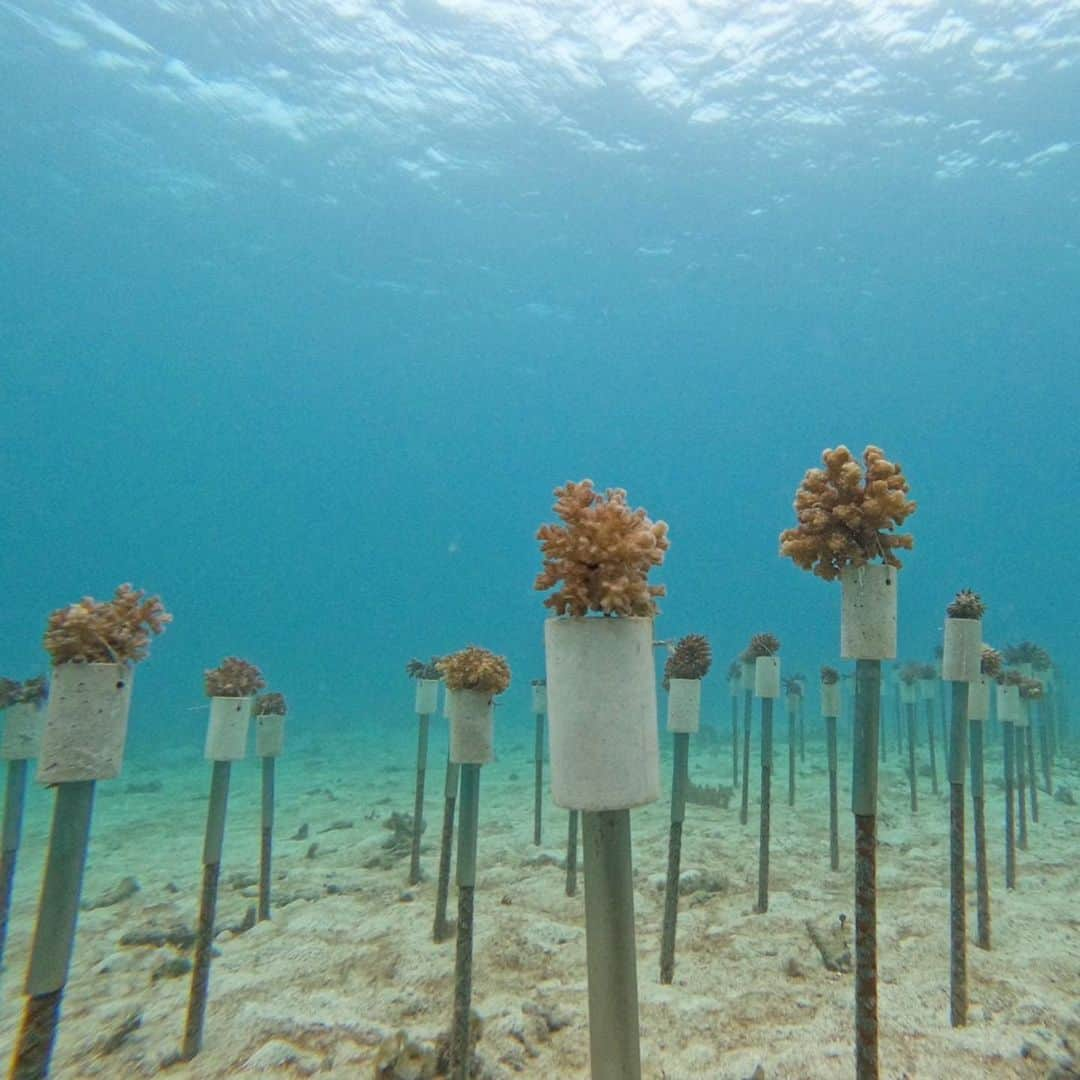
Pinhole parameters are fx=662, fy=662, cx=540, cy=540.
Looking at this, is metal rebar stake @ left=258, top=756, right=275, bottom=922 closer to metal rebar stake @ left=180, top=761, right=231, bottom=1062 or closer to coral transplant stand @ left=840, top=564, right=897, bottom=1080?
metal rebar stake @ left=180, top=761, right=231, bottom=1062

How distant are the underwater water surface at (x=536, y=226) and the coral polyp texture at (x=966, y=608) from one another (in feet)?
43.8

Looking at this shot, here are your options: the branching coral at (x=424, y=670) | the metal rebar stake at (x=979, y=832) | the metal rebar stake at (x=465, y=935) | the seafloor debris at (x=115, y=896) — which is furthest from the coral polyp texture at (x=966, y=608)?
the seafloor debris at (x=115, y=896)

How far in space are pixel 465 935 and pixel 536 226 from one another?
70894mm

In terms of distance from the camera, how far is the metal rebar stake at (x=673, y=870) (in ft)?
31.6

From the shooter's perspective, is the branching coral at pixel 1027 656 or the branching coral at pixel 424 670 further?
the branching coral at pixel 1027 656

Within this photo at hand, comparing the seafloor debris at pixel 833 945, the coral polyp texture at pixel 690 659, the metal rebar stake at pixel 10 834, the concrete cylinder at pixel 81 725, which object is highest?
the coral polyp texture at pixel 690 659

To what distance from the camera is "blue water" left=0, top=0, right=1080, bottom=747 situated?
39.4 m

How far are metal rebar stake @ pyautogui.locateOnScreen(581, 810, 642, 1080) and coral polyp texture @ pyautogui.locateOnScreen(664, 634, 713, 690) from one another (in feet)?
18.4

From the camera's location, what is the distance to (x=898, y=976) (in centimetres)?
945

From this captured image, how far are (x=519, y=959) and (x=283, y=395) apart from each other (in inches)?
6830

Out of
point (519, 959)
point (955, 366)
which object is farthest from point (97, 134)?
point (955, 366)

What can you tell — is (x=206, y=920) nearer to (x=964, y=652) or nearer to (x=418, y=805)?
(x=418, y=805)

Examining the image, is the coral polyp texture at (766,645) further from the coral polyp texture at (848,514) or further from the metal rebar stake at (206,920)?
the metal rebar stake at (206,920)

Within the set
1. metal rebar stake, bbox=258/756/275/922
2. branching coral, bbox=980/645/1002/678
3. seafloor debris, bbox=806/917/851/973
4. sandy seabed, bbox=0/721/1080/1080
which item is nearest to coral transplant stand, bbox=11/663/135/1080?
sandy seabed, bbox=0/721/1080/1080
